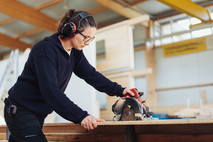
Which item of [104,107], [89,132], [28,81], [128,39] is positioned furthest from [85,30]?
[104,107]

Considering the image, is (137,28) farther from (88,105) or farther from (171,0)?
(88,105)

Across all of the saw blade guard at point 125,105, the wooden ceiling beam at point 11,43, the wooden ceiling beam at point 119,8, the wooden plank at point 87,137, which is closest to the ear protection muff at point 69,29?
the saw blade guard at point 125,105

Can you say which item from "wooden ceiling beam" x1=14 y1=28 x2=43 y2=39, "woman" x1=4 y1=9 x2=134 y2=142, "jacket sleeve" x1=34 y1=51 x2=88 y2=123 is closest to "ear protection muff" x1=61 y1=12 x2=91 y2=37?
"woman" x1=4 y1=9 x2=134 y2=142

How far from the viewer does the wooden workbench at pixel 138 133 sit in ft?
5.74

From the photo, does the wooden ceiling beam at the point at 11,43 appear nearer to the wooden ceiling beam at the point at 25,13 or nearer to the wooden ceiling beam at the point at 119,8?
the wooden ceiling beam at the point at 25,13

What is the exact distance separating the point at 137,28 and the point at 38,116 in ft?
24.7

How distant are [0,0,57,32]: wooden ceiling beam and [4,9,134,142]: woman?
4.37 metres

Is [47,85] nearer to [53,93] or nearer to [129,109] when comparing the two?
[53,93]

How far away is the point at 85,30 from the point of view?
1581 mm

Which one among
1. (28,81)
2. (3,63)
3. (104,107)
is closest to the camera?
(28,81)

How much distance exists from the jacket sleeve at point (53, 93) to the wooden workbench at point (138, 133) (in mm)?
224

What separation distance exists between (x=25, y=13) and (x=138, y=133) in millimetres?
5251

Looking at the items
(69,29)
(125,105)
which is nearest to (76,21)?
(69,29)

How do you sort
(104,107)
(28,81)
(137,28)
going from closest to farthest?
(28,81) < (104,107) < (137,28)
